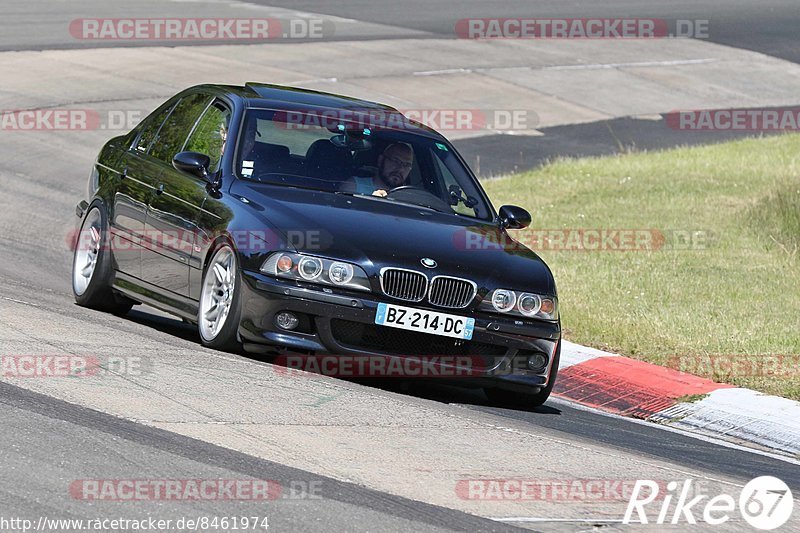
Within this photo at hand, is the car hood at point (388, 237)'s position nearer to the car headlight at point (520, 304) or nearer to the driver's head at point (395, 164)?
the car headlight at point (520, 304)

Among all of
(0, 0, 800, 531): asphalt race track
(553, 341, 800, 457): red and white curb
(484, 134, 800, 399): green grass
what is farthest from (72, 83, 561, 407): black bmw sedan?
(484, 134, 800, 399): green grass

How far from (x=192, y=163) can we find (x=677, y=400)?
343cm

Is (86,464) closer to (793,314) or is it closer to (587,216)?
(793,314)

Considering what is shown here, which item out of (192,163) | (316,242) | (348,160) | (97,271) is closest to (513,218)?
(348,160)

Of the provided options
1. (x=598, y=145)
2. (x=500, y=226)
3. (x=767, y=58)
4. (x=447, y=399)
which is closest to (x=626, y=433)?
(x=447, y=399)

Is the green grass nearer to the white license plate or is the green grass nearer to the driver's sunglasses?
the driver's sunglasses

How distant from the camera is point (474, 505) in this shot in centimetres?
609

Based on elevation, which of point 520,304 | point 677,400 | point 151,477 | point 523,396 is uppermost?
point 520,304

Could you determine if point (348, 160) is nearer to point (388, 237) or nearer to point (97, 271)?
point (388, 237)

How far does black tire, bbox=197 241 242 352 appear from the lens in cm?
846

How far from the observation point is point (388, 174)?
9578mm

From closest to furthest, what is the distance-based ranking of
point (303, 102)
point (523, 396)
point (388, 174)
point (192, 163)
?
1. point (523, 396)
2. point (192, 163)
3. point (388, 174)
4. point (303, 102)

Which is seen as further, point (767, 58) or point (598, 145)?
point (767, 58)

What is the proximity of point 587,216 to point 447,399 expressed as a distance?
884 centimetres
